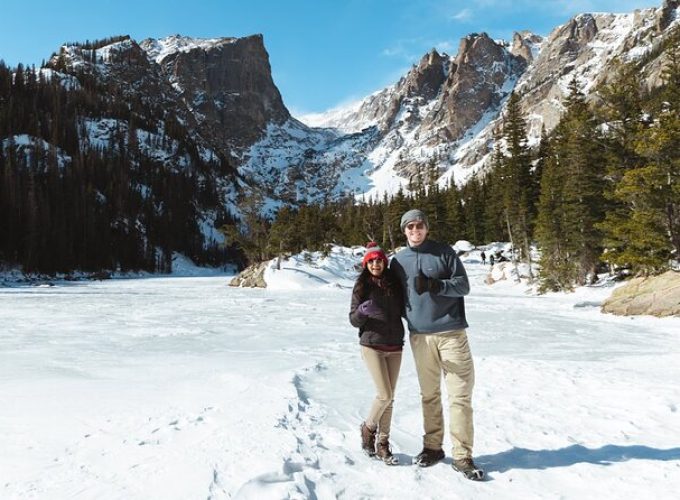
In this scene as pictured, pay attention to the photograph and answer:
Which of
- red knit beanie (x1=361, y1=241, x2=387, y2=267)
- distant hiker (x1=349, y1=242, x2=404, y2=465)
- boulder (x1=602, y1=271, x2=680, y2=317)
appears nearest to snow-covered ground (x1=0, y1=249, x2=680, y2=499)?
distant hiker (x1=349, y1=242, x2=404, y2=465)

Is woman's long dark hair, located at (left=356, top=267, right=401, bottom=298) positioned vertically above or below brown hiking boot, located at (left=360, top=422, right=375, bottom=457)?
above

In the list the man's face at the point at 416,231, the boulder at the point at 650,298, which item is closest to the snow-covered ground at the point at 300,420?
A: the man's face at the point at 416,231

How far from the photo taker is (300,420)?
16.4 feet

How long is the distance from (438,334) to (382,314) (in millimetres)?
523

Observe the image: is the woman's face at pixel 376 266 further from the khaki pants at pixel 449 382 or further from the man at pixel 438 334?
the khaki pants at pixel 449 382

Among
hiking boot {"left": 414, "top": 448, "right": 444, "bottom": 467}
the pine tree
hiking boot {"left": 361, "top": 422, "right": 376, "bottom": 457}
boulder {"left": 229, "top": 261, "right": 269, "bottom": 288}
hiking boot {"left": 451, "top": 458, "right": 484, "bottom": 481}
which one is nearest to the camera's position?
hiking boot {"left": 451, "top": 458, "right": 484, "bottom": 481}

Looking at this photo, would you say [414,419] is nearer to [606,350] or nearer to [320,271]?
[606,350]

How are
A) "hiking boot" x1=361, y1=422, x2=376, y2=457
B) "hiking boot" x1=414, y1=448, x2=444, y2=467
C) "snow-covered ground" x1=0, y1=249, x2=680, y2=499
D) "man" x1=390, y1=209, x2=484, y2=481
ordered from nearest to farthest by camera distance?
"snow-covered ground" x1=0, y1=249, x2=680, y2=499 → "man" x1=390, y1=209, x2=484, y2=481 → "hiking boot" x1=414, y1=448, x2=444, y2=467 → "hiking boot" x1=361, y1=422, x2=376, y2=457

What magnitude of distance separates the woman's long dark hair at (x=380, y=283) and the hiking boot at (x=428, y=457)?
58.7 inches

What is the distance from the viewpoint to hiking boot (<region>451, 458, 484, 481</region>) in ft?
11.8

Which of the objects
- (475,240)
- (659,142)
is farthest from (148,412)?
(475,240)

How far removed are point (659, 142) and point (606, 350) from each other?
1244cm

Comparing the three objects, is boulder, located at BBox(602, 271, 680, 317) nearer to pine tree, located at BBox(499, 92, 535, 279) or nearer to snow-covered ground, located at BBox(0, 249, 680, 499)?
snow-covered ground, located at BBox(0, 249, 680, 499)

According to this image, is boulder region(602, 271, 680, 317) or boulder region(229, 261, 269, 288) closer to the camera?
boulder region(602, 271, 680, 317)
